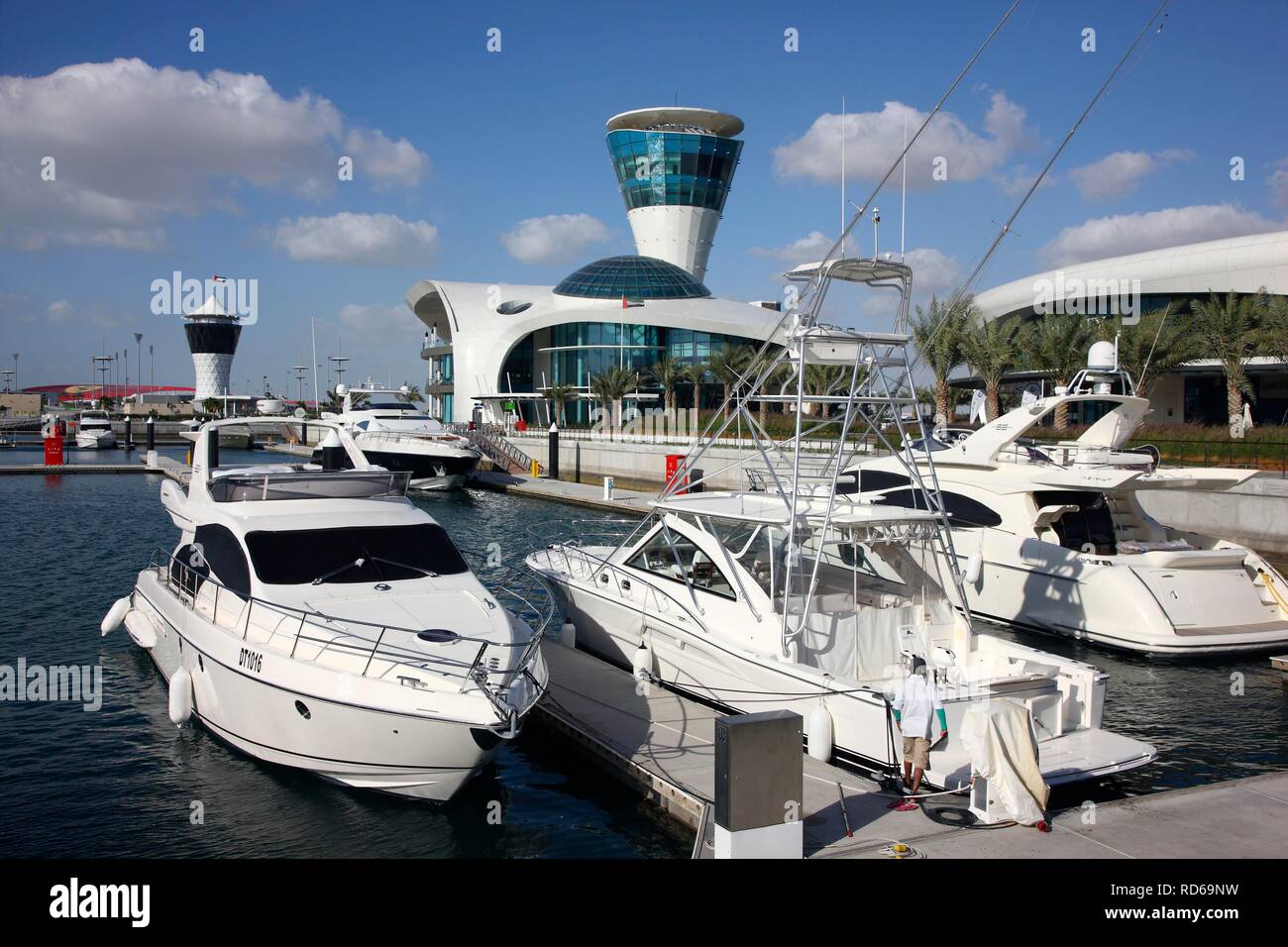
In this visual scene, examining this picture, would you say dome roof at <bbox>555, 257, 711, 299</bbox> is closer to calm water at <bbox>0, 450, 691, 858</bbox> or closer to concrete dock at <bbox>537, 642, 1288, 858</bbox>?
calm water at <bbox>0, 450, 691, 858</bbox>

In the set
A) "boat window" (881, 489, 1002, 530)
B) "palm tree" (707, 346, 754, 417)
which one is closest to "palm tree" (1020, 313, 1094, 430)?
"palm tree" (707, 346, 754, 417)

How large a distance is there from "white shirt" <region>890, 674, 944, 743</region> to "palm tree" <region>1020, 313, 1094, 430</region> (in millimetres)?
31537

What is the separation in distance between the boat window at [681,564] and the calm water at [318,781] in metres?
2.74

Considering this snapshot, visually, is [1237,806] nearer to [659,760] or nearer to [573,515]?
[659,760]

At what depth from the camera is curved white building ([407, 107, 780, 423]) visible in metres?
80.1

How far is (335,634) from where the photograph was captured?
10430 millimetres

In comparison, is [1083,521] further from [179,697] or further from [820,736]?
[179,697]

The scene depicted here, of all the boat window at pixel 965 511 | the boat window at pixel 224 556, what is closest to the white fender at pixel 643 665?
the boat window at pixel 224 556

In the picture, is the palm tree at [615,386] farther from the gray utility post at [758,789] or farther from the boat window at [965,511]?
the gray utility post at [758,789]

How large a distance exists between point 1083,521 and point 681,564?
9000 millimetres

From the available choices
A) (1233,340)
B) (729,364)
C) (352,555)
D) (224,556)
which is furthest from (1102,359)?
(729,364)

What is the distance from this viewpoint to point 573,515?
36.2m
